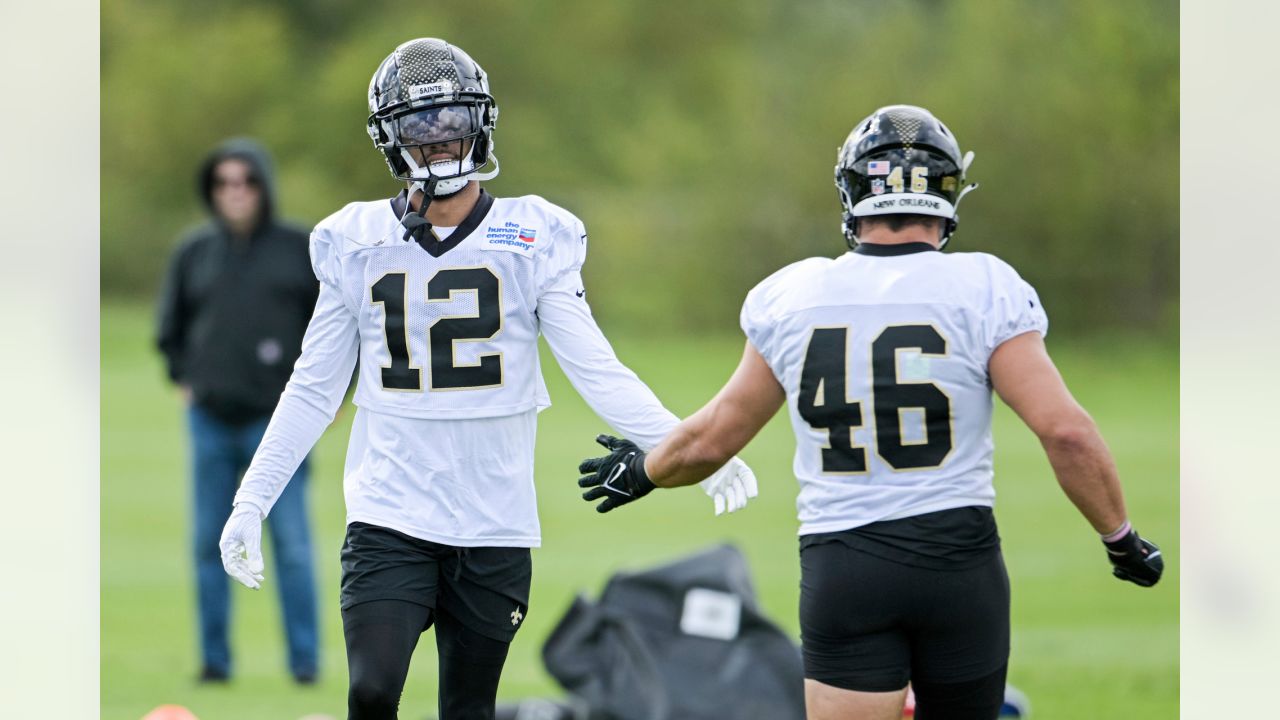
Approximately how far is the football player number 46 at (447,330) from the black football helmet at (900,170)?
88 centimetres

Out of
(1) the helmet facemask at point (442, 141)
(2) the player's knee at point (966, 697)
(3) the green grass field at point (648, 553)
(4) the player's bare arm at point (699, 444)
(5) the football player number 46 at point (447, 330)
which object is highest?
(1) the helmet facemask at point (442, 141)

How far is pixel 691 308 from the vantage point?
2366cm

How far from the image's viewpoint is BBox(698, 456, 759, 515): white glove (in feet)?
12.4

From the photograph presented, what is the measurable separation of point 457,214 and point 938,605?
1.51m

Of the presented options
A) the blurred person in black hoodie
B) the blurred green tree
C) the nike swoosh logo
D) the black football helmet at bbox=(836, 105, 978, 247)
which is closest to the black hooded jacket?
the blurred person in black hoodie

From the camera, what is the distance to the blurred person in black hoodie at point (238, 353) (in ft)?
20.7

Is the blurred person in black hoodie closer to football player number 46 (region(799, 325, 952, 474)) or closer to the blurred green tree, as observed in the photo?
football player number 46 (region(799, 325, 952, 474))

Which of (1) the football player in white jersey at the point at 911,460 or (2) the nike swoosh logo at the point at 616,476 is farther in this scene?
(2) the nike swoosh logo at the point at 616,476

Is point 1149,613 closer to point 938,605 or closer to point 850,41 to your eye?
point 938,605

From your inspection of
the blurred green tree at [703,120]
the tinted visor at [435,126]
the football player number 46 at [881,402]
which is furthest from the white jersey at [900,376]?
the blurred green tree at [703,120]

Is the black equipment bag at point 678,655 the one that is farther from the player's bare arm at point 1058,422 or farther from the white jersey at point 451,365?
the player's bare arm at point 1058,422

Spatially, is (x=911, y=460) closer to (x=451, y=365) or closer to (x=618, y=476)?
(x=618, y=476)

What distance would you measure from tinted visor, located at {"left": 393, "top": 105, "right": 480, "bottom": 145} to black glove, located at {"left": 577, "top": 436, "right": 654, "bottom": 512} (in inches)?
32.4
